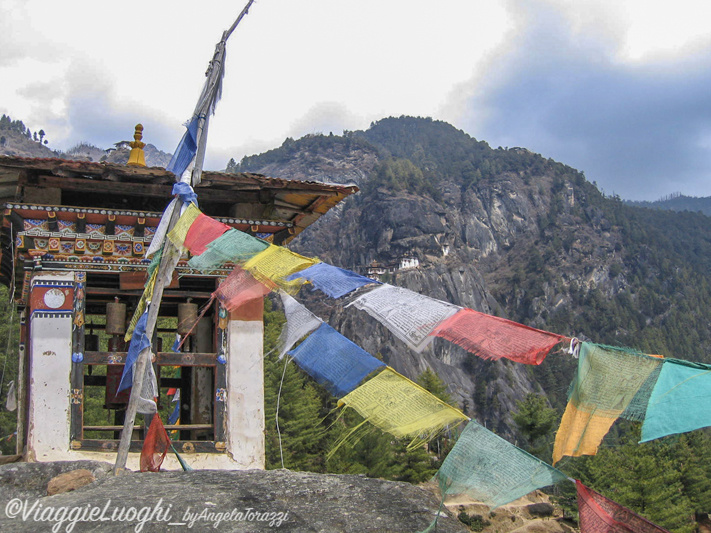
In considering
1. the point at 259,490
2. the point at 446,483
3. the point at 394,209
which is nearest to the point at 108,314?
the point at 259,490

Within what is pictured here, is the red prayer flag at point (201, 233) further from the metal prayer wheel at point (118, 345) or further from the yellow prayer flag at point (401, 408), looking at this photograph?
the metal prayer wheel at point (118, 345)

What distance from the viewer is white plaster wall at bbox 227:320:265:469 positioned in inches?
380

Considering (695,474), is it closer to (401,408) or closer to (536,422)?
(536,422)

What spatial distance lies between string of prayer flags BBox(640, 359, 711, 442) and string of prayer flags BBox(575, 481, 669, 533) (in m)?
0.70

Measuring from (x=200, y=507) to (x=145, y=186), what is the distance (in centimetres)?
606

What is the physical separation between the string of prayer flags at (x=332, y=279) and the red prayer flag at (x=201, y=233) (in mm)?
1237

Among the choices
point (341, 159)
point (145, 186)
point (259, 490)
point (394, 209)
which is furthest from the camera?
point (341, 159)

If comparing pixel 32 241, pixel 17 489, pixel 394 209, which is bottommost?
pixel 17 489

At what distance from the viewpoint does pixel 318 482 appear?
6.35 m

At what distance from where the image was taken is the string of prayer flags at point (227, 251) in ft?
23.0

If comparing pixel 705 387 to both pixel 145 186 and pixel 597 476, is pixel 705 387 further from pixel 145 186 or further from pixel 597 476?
pixel 597 476

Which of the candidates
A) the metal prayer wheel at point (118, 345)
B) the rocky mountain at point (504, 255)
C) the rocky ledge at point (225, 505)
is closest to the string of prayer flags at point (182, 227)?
the rocky ledge at point (225, 505)

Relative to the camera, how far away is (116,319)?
1008 centimetres

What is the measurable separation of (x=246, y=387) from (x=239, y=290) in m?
3.26
